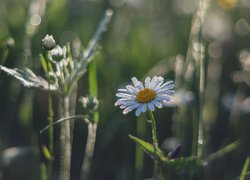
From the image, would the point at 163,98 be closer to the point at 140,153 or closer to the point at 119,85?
the point at 140,153

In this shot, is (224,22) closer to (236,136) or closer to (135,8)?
(135,8)

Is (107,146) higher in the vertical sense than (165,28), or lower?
lower

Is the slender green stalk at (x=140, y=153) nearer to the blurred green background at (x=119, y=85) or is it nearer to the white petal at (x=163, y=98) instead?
the blurred green background at (x=119, y=85)

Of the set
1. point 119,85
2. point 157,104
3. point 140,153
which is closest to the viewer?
point 157,104

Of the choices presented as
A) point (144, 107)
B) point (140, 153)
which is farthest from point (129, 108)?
point (140, 153)

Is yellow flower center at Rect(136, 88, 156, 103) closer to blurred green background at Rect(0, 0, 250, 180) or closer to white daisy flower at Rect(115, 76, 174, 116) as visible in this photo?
white daisy flower at Rect(115, 76, 174, 116)

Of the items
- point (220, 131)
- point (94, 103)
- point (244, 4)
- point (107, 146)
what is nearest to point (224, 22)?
point (244, 4)

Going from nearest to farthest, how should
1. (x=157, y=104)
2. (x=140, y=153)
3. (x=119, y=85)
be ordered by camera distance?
(x=157, y=104) < (x=140, y=153) < (x=119, y=85)

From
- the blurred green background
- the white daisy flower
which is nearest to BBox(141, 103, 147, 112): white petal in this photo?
the white daisy flower
